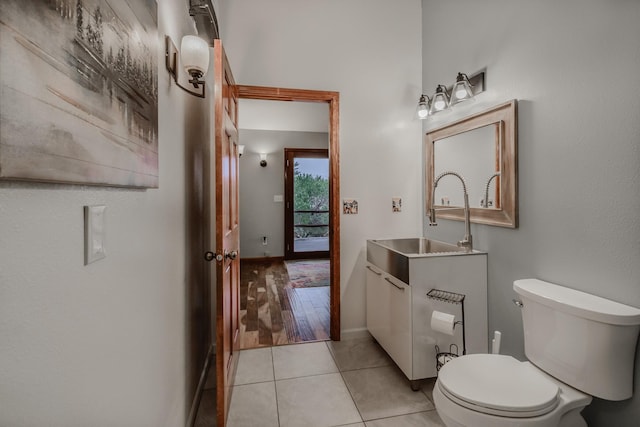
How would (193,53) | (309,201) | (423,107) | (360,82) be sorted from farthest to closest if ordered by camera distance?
(309,201), (360,82), (423,107), (193,53)

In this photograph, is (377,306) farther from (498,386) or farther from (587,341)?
(587,341)

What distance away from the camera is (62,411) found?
0.59 m

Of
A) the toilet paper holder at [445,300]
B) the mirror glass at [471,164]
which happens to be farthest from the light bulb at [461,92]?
the toilet paper holder at [445,300]

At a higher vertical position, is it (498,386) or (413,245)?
(413,245)

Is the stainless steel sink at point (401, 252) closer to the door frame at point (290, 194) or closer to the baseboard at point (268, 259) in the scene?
the door frame at point (290, 194)

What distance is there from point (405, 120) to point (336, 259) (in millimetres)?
1397

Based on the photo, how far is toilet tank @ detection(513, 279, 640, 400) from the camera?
122cm

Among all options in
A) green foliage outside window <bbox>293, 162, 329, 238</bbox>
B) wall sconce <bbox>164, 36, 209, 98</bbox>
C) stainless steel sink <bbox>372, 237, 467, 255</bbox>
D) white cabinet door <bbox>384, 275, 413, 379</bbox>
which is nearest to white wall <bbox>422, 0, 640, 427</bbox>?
stainless steel sink <bbox>372, 237, 467, 255</bbox>

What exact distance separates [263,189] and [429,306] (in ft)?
14.8

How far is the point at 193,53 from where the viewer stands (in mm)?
1352

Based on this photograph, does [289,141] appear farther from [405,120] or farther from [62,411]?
[62,411]

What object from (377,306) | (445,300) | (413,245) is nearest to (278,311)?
(377,306)

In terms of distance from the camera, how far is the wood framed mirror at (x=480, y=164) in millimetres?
1861

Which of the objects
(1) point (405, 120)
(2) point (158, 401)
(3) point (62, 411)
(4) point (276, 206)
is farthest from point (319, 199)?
(3) point (62, 411)
